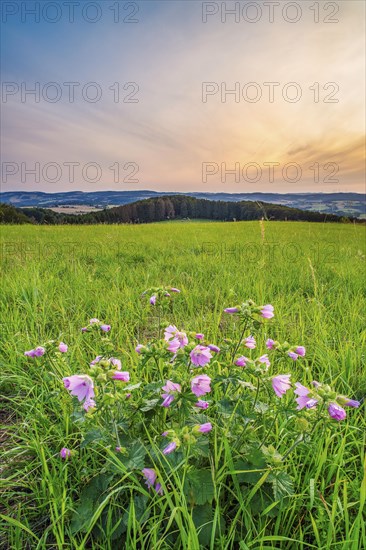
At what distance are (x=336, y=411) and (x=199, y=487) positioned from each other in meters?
0.53

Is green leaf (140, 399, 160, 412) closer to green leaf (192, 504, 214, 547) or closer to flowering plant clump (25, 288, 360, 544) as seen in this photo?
Answer: flowering plant clump (25, 288, 360, 544)

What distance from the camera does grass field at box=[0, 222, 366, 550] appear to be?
1.21 meters

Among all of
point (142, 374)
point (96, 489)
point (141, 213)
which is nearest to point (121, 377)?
point (96, 489)

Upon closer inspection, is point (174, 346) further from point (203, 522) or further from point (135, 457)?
point (203, 522)

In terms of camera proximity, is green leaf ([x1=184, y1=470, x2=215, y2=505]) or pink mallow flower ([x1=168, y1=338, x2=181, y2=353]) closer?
green leaf ([x1=184, y1=470, x2=215, y2=505])

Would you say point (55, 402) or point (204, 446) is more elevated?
point (204, 446)

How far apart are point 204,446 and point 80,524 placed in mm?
504

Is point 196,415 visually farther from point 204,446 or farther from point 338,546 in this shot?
point 338,546

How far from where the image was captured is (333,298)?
3.72m

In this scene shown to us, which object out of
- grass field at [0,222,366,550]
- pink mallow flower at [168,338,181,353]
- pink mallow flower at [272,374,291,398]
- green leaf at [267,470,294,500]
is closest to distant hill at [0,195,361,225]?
grass field at [0,222,366,550]

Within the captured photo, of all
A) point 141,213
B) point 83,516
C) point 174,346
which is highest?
point 141,213

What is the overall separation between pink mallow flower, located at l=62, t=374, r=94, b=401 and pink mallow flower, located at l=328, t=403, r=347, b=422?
809 millimetres

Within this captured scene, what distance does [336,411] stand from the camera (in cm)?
111

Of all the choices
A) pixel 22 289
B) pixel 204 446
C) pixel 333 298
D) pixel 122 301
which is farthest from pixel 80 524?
pixel 333 298
